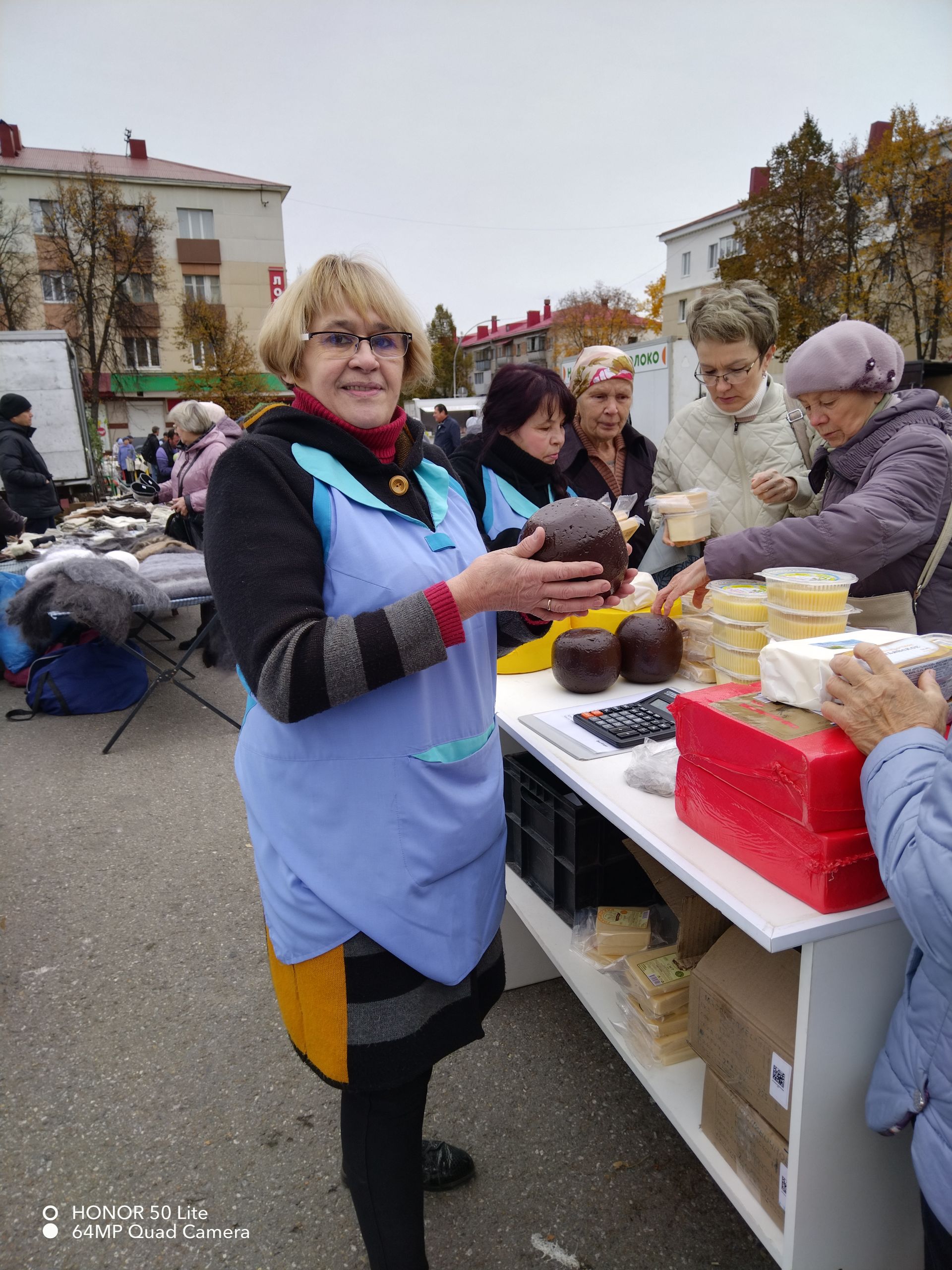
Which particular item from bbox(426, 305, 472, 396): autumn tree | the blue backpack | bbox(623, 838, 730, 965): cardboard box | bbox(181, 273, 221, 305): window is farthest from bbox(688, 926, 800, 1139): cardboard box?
bbox(426, 305, 472, 396): autumn tree

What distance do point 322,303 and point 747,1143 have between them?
1.67 metres

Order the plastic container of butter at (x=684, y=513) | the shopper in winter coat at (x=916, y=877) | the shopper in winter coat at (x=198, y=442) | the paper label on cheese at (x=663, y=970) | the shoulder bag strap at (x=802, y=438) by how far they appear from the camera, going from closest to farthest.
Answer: the shopper in winter coat at (x=916, y=877) → the paper label on cheese at (x=663, y=970) → the plastic container of butter at (x=684, y=513) → the shoulder bag strap at (x=802, y=438) → the shopper in winter coat at (x=198, y=442)

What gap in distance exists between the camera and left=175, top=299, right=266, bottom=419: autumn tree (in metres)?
22.3

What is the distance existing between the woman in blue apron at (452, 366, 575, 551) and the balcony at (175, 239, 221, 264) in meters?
35.9

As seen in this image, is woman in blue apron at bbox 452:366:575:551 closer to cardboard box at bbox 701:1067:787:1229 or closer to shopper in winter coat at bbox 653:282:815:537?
shopper in winter coat at bbox 653:282:815:537

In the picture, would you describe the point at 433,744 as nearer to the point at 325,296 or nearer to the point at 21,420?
the point at 325,296

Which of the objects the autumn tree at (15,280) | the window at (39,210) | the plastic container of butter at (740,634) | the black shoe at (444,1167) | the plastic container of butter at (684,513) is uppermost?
the window at (39,210)

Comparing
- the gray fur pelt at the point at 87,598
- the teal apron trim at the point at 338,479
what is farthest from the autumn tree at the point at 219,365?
the teal apron trim at the point at 338,479

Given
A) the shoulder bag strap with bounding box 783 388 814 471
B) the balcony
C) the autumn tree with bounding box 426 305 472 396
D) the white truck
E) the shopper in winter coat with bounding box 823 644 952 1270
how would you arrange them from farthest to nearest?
the autumn tree with bounding box 426 305 472 396
the balcony
the white truck
the shoulder bag strap with bounding box 783 388 814 471
the shopper in winter coat with bounding box 823 644 952 1270

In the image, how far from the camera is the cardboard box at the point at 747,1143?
1.30 metres

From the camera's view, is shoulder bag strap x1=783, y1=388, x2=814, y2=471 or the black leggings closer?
the black leggings

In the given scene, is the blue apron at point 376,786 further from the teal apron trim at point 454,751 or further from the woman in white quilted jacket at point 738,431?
the woman in white quilted jacket at point 738,431

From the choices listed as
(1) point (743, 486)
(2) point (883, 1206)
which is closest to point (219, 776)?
(1) point (743, 486)

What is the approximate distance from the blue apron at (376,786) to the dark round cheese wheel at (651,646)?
3.11 ft
